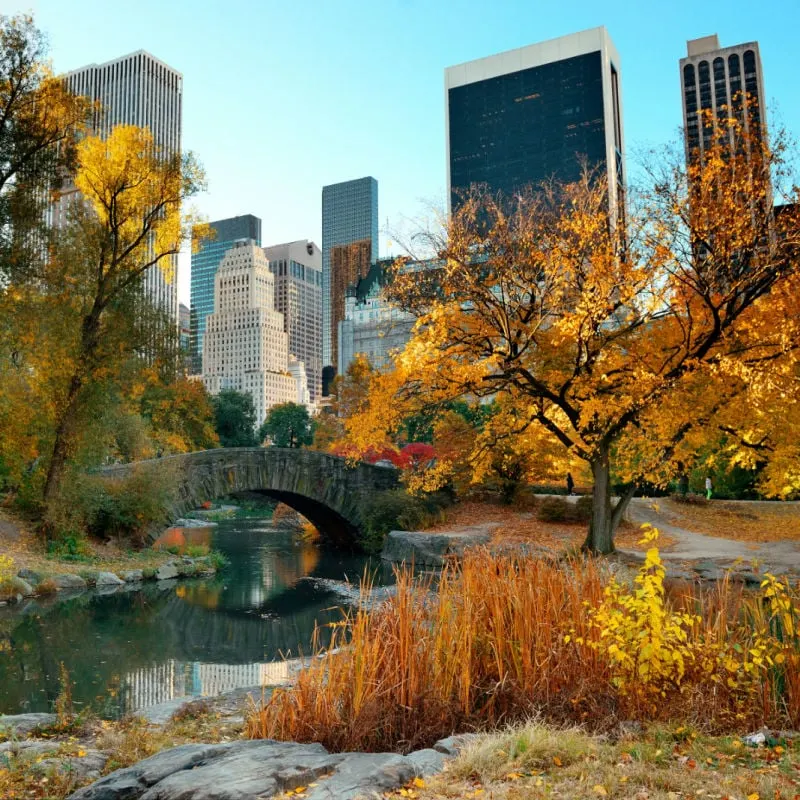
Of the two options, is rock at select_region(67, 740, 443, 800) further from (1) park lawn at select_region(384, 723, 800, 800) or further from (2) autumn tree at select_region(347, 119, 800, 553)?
(2) autumn tree at select_region(347, 119, 800, 553)

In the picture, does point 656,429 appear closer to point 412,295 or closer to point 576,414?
point 576,414

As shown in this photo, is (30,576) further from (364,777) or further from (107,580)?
(364,777)

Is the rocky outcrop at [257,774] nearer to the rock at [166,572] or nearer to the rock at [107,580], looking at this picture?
the rock at [107,580]

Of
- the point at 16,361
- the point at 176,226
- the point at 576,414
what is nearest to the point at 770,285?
the point at 576,414

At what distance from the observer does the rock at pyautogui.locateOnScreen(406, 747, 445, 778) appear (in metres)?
3.44

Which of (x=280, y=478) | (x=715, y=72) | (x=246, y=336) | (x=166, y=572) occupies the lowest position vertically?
(x=166, y=572)

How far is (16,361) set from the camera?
1841 cm

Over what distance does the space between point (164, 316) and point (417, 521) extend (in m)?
10.7

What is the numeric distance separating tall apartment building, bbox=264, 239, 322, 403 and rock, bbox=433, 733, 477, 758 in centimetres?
17589

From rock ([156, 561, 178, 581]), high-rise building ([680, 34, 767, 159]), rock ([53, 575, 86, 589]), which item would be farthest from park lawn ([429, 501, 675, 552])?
high-rise building ([680, 34, 767, 159])

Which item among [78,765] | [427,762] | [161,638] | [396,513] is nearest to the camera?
[427,762]

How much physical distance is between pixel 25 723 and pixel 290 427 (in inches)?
2336

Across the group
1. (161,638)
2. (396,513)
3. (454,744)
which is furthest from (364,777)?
(396,513)

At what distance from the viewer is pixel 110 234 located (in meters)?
16.1
